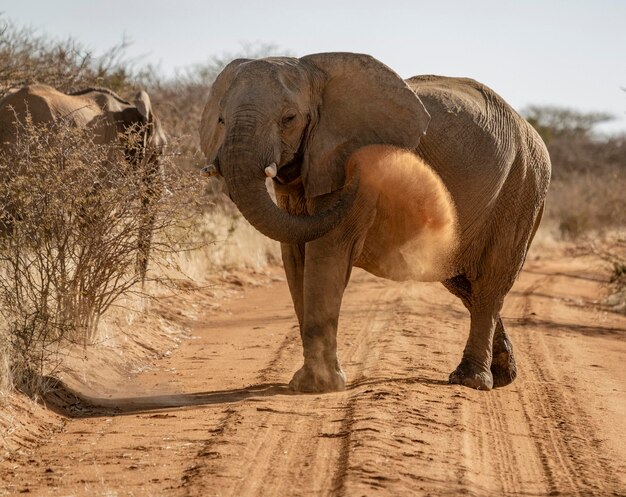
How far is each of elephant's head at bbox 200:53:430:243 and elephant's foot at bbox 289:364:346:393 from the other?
40.8 inches

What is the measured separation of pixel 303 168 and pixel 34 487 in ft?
10.3

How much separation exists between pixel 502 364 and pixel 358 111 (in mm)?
2612

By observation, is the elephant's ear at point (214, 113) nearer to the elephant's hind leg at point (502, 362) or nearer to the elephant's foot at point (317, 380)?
the elephant's foot at point (317, 380)

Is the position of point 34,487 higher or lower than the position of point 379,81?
lower

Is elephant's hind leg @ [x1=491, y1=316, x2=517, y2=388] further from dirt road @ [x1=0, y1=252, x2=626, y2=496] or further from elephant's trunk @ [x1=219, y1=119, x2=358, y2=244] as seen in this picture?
elephant's trunk @ [x1=219, y1=119, x2=358, y2=244]

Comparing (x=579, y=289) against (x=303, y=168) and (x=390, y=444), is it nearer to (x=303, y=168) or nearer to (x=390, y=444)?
(x=303, y=168)

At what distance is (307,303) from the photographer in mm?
8023

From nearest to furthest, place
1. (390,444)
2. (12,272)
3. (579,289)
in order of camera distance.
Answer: (390,444)
(12,272)
(579,289)

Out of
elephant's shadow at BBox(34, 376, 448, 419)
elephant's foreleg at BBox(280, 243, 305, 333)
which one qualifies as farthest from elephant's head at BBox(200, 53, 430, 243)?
elephant's shadow at BBox(34, 376, 448, 419)

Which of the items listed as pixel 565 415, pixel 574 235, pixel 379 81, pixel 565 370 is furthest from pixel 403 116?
pixel 574 235

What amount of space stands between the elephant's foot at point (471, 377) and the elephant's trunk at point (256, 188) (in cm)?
198

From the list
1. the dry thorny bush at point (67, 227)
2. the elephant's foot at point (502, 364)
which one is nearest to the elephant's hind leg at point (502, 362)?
the elephant's foot at point (502, 364)

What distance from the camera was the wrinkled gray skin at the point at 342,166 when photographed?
752cm

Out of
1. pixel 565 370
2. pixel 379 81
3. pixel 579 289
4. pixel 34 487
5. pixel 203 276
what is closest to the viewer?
pixel 34 487
